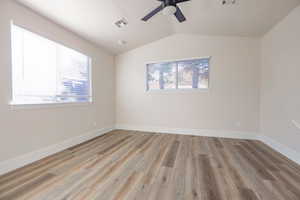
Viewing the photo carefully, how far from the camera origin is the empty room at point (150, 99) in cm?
183

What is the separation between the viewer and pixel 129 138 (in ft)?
12.0

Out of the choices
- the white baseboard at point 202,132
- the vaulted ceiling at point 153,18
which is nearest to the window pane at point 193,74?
the vaulted ceiling at point 153,18

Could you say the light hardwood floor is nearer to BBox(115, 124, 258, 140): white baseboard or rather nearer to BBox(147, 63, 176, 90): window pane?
BBox(115, 124, 258, 140): white baseboard

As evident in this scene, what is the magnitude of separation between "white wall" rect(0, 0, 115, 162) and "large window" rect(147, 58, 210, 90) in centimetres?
162

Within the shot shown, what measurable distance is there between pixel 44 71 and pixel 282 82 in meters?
4.57

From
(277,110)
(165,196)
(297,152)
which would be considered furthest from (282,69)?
(165,196)

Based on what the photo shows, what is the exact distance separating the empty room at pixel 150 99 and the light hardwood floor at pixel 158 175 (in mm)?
17

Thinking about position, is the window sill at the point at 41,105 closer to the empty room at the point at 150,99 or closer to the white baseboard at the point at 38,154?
the empty room at the point at 150,99

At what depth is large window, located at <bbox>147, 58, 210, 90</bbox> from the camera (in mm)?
3945

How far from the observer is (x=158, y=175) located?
1.92m

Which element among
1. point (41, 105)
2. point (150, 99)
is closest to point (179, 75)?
point (150, 99)

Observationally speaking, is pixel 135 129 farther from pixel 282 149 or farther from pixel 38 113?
pixel 282 149

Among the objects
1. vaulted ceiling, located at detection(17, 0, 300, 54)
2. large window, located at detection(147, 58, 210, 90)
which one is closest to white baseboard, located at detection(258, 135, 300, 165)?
large window, located at detection(147, 58, 210, 90)

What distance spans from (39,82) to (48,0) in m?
1.34
